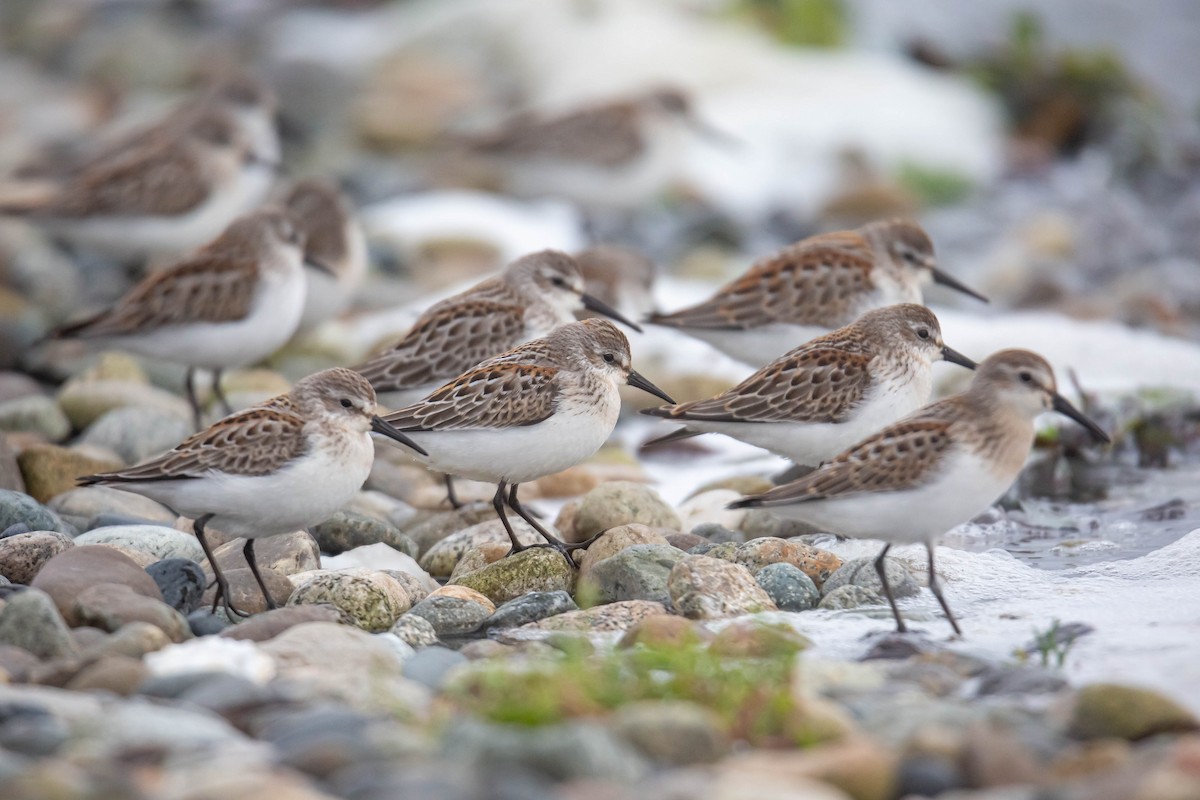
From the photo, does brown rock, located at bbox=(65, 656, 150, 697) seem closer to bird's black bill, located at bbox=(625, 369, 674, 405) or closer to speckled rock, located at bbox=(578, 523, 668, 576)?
speckled rock, located at bbox=(578, 523, 668, 576)

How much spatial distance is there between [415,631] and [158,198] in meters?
6.80

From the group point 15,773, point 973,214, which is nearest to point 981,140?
point 973,214

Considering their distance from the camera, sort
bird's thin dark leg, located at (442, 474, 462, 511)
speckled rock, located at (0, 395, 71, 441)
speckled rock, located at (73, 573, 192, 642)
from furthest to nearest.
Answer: speckled rock, located at (0, 395, 71, 441) → bird's thin dark leg, located at (442, 474, 462, 511) → speckled rock, located at (73, 573, 192, 642)

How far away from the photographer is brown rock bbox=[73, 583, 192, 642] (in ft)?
18.8

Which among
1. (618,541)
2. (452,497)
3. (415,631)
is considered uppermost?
(618,541)

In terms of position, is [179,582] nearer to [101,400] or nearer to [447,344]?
[447,344]

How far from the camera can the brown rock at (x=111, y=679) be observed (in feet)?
16.3

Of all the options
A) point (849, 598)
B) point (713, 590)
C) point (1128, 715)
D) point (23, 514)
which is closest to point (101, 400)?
point (23, 514)

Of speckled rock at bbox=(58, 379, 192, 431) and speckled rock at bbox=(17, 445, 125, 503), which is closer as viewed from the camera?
speckled rock at bbox=(17, 445, 125, 503)

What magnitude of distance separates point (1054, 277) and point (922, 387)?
7107mm

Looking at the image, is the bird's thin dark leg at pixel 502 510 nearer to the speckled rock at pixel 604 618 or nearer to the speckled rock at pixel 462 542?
the speckled rock at pixel 462 542

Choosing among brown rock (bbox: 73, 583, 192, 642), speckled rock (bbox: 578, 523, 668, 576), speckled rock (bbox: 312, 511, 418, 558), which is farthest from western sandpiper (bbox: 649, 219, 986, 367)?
brown rock (bbox: 73, 583, 192, 642)

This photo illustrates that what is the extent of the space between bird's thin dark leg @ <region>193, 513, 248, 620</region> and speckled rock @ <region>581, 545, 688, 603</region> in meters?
1.54

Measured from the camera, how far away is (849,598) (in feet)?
21.2
